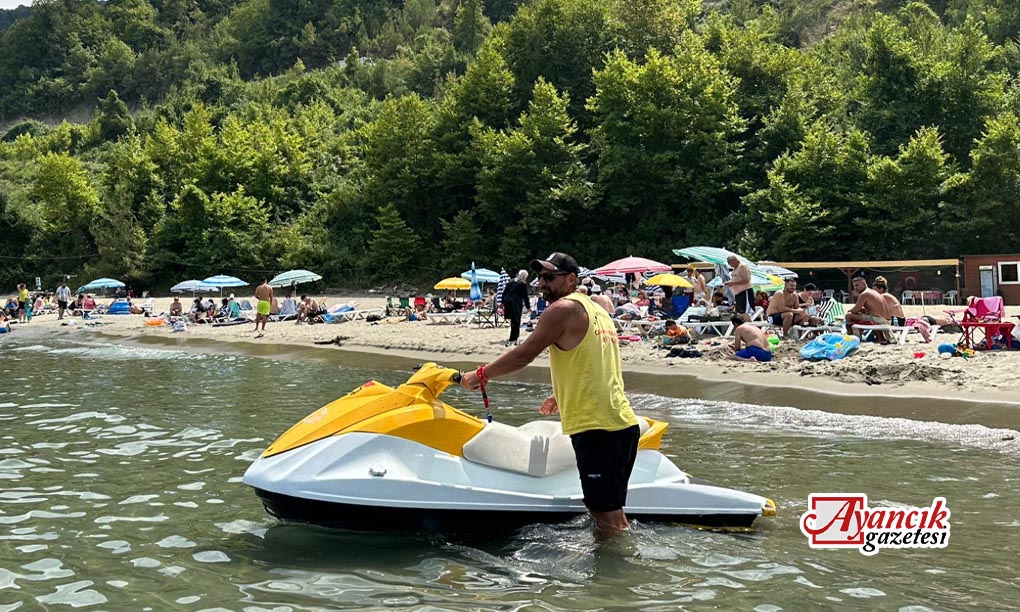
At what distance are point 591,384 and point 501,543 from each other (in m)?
1.42

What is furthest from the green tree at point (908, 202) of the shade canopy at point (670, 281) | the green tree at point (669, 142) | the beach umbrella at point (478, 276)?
the beach umbrella at point (478, 276)

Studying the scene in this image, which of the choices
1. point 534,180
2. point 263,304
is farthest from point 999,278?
point 263,304

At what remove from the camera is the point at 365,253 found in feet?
167

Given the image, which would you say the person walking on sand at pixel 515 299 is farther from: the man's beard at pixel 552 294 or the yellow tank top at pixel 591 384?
the yellow tank top at pixel 591 384

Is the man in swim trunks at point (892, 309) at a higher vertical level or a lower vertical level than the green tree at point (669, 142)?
lower

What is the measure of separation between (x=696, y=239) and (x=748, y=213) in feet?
10.6

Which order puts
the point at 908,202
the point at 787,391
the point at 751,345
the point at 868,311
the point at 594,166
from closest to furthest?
1. the point at 787,391
2. the point at 751,345
3. the point at 868,311
4. the point at 908,202
5. the point at 594,166

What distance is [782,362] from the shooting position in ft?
49.2

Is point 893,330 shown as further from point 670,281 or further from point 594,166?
point 594,166

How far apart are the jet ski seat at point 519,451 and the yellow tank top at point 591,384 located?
704 millimetres

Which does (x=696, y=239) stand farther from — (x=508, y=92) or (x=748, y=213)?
(x=508, y=92)

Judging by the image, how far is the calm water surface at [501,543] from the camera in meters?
A: 5.25

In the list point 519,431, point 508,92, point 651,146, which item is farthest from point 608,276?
point 508,92

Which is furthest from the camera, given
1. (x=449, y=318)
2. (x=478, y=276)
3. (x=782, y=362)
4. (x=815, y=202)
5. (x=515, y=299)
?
(x=815, y=202)
